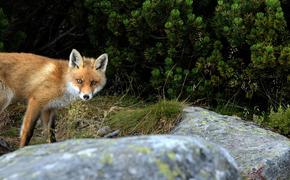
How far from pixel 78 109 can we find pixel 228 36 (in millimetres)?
2292

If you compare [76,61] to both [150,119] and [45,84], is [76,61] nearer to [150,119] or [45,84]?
[45,84]

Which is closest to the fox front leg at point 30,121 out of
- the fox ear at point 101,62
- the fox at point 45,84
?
the fox at point 45,84

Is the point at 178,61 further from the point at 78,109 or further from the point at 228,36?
the point at 78,109

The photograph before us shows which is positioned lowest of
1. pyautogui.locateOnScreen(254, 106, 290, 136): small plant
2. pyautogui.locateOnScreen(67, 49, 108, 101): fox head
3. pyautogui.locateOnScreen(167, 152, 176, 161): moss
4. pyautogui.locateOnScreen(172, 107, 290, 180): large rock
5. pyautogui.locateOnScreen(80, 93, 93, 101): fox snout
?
pyautogui.locateOnScreen(254, 106, 290, 136): small plant

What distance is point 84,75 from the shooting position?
689 cm

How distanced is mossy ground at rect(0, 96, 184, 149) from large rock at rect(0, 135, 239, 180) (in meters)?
3.42

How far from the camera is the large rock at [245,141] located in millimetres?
5574

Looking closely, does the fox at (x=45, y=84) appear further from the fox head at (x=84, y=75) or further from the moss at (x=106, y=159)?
the moss at (x=106, y=159)

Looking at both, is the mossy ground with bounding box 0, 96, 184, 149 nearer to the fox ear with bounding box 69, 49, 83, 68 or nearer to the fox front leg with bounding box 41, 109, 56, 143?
the fox front leg with bounding box 41, 109, 56, 143

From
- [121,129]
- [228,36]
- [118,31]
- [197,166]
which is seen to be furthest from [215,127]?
[197,166]

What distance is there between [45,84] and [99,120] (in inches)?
42.9

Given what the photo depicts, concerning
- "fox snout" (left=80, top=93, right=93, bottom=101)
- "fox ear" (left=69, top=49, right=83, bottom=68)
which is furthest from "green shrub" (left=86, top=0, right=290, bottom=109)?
"fox snout" (left=80, top=93, right=93, bottom=101)

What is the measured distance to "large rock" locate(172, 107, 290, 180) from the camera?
18.3 feet

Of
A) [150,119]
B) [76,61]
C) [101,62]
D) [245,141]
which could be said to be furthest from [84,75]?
[245,141]
